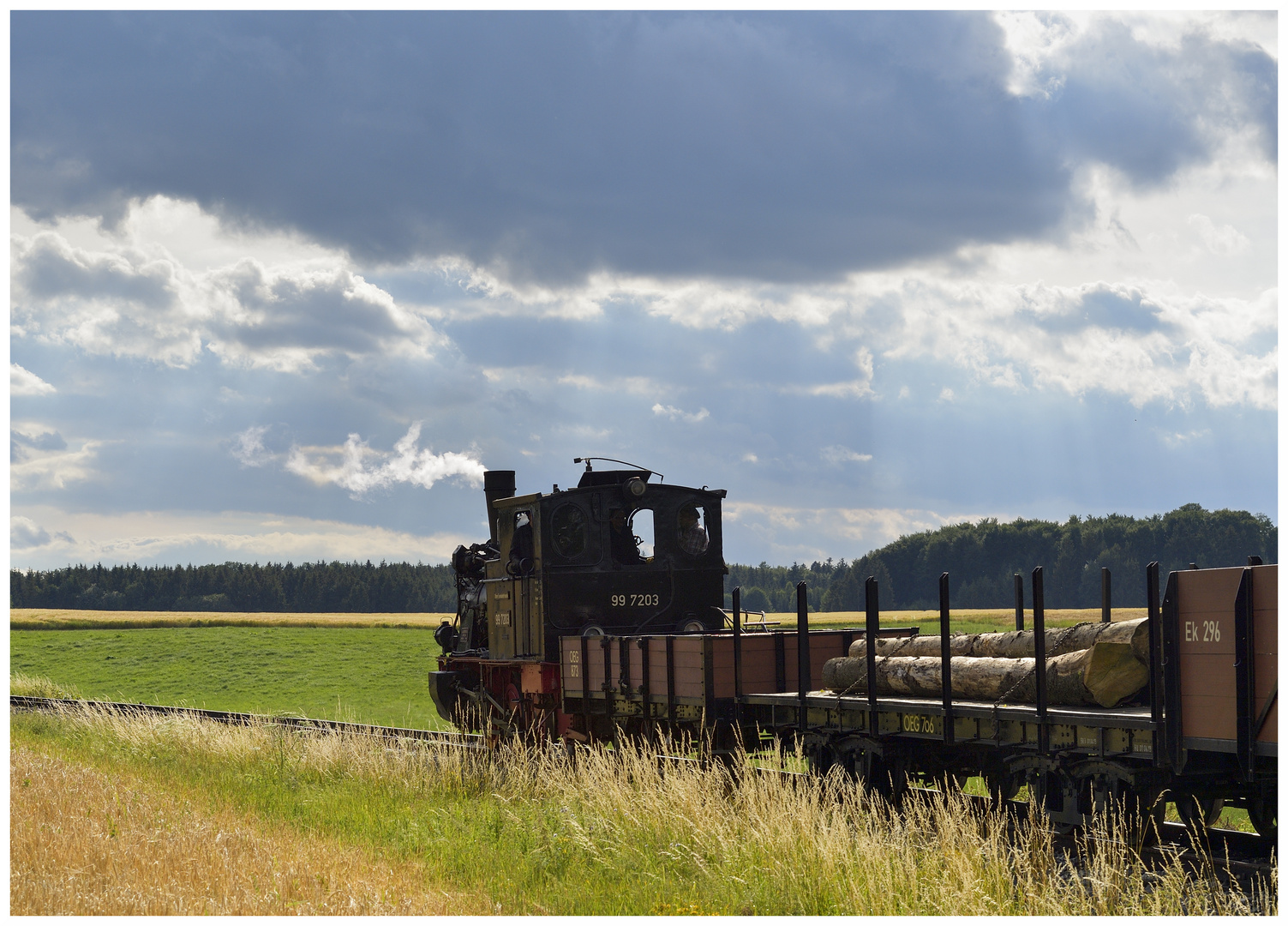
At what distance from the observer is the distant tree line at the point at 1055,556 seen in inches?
3639

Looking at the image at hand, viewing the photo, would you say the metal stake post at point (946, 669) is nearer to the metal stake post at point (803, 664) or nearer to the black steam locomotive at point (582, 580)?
the metal stake post at point (803, 664)

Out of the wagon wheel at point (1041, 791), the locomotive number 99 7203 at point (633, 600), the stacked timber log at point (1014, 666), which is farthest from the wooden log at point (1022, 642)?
the locomotive number 99 7203 at point (633, 600)

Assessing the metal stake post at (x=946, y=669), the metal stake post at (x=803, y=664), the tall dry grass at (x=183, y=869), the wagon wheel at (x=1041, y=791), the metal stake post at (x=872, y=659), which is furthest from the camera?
the metal stake post at (x=803, y=664)

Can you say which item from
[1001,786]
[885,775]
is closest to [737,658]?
[885,775]

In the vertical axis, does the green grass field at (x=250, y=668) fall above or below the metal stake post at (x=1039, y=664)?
below

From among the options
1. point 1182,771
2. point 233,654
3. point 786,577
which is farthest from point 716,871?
point 786,577

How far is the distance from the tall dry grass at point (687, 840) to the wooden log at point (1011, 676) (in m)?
1.05

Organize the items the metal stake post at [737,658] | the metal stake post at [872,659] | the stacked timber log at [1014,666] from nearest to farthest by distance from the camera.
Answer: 1. the stacked timber log at [1014,666]
2. the metal stake post at [872,659]
3. the metal stake post at [737,658]

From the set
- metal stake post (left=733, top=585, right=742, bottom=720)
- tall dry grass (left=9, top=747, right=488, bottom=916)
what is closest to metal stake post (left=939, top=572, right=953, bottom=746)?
metal stake post (left=733, top=585, right=742, bottom=720)

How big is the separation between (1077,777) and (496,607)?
1046cm

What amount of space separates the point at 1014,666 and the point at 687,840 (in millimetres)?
3377

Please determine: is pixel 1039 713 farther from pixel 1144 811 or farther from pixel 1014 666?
pixel 1144 811

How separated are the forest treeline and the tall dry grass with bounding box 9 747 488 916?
5739cm

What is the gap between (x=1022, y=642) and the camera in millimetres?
10719
